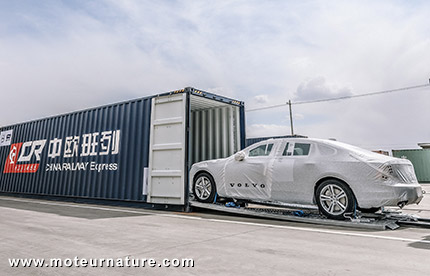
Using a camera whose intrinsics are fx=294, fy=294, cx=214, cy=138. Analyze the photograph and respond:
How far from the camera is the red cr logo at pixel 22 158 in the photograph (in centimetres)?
1193

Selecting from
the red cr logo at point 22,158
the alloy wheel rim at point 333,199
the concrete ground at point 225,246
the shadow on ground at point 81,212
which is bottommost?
the concrete ground at point 225,246

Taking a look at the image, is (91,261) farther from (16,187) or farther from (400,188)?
(16,187)

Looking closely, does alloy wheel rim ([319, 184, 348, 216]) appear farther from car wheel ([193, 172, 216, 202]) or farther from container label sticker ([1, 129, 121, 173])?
container label sticker ([1, 129, 121, 173])

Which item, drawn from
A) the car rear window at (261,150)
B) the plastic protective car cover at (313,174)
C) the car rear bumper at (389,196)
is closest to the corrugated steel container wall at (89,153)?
the plastic protective car cover at (313,174)

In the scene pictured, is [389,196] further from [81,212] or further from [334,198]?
[81,212]

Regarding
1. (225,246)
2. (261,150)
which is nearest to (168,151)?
(261,150)

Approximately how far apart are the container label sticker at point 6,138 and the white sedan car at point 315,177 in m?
11.0

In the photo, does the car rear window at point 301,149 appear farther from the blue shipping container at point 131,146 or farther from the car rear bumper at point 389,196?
the blue shipping container at point 131,146

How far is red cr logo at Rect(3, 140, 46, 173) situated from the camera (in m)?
11.9

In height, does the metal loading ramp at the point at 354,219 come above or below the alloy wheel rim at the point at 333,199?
below

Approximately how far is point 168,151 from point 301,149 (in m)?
3.57

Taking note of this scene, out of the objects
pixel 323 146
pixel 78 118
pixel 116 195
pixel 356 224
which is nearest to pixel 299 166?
pixel 323 146

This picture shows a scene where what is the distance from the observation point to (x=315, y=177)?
585cm

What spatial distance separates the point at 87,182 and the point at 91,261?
7.19 m
